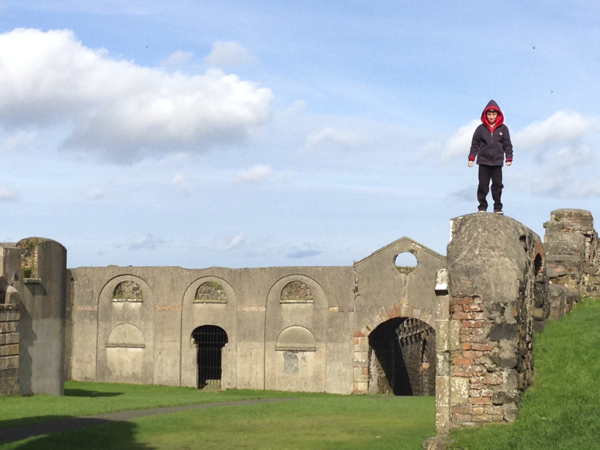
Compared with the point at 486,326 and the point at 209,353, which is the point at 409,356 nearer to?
the point at 209,353

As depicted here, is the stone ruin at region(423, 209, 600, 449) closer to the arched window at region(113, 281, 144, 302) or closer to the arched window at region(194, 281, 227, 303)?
the arched window at region(194, 281, 227, 303)

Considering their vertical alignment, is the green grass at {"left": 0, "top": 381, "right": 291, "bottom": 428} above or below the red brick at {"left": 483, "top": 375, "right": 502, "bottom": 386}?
below

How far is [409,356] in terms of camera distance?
Answer: 31.6m

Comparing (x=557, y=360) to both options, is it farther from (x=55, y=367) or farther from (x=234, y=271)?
(x=234, y=271)

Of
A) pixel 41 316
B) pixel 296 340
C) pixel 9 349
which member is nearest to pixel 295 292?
pixel 296 340

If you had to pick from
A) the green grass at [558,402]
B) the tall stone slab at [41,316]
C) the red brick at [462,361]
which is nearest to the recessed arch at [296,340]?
the tall stone slab at [41,316]

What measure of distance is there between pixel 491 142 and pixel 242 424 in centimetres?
713

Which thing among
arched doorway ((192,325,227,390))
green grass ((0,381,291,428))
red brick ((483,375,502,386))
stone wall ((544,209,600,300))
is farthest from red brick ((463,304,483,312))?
arched doorway ((192,325,227,390))

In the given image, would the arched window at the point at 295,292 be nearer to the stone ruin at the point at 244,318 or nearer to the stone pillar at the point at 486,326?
the stone ruin at the point at 244,318

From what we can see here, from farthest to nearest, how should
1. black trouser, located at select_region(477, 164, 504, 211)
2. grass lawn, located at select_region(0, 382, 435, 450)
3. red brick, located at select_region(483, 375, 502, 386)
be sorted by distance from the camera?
grass lawn, located at select_region(0, 382, 435, 450)
black trouser, located at select_region(477, 164, 504, 211)
red brick, located at select_region(483, 375, 502, 386)

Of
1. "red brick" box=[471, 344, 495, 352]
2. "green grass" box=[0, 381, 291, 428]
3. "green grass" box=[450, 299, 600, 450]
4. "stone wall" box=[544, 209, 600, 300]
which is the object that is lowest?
"green grass" box=[0, 381, 291, 428]

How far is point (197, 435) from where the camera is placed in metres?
14.8

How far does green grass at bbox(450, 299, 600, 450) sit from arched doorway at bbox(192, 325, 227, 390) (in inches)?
654

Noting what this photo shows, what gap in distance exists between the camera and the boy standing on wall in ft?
44.7
